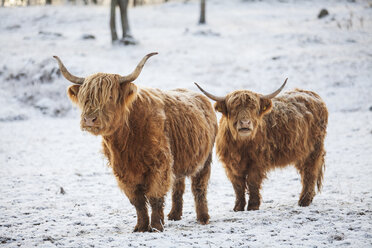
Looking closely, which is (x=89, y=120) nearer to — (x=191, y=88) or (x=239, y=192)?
(x=239, y=192)

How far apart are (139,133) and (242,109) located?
5.53 ft

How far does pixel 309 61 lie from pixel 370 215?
1268cm

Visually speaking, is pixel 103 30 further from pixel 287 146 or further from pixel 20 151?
Result: pixel 287 146

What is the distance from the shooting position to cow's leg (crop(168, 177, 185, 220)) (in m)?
4.82

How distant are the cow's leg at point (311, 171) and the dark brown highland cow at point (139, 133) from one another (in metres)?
1.99

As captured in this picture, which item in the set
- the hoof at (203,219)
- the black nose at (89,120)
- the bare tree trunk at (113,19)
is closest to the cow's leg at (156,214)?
the hoof at (203,219)

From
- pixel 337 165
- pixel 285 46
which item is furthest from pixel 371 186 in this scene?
pixel 285 46

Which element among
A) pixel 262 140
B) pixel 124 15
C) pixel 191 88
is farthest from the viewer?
pixel 124 15

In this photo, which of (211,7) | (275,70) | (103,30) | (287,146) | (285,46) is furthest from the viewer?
(211,7)

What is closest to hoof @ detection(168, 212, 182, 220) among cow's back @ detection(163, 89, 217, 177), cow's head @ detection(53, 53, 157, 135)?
cow's back @ detection(163, 89, 217, 177)

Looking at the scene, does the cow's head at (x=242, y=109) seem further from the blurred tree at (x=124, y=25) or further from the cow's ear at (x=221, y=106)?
the blurred tree at (x=124, y=25)

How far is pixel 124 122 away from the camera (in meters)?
3.74

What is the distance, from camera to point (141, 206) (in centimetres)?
397

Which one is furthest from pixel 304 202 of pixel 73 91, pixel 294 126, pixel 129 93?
pixel 73 91
